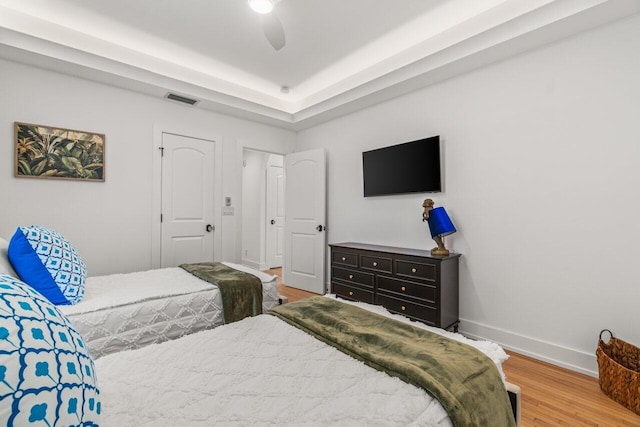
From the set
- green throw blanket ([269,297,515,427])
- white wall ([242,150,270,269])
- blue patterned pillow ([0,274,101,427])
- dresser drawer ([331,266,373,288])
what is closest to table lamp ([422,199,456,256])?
dresser drawer ([331,266,373,288])

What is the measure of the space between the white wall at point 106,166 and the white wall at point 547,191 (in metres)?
2.97

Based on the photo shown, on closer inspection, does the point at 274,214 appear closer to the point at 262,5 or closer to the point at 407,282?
the point at 407,282

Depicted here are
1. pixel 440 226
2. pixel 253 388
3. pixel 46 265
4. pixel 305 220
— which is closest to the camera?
pixel 253 388

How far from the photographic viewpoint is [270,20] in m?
2.03

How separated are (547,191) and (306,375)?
7.98 feet

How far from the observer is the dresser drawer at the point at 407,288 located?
110 inches

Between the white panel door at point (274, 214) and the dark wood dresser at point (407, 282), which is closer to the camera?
the dark wood dresser at point (407, 282)

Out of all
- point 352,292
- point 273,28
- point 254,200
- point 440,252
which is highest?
point 273,28

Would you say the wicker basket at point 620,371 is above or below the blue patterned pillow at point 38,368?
below

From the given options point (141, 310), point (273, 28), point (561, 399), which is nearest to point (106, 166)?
point (141, 310)

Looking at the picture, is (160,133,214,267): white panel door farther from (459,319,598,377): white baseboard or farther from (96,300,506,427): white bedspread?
(459,319,598,377): white baseboard

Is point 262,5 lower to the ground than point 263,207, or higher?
higher

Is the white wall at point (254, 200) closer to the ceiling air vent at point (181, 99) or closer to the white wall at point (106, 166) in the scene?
the white wall at point (106, 166)

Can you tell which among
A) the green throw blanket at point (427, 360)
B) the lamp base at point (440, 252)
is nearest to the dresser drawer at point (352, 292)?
the lamp base at point (440, 252)
